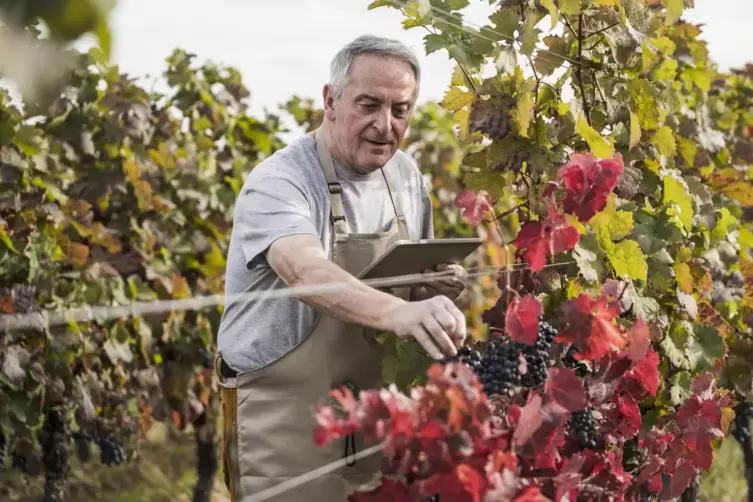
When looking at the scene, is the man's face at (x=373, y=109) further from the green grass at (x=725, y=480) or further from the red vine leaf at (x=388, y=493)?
the green grass at (x=725, y=480)

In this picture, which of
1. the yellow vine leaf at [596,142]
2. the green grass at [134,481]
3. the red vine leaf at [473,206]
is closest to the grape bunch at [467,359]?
the red vine leaf at [473,206]

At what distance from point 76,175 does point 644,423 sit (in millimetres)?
3067

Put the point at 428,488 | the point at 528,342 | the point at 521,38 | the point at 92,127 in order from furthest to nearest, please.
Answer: the point at 92,127
the point at 521,38
the point at 528,342
the point at 428,488

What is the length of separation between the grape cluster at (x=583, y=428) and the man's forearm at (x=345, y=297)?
0.39 meters

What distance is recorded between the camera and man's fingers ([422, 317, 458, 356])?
57.6 inches

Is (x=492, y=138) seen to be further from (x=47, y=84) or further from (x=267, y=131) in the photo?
(x=267, y=131)

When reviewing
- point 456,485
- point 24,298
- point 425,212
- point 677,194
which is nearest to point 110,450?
point 24,298

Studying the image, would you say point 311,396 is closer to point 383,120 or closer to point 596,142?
point 383,120

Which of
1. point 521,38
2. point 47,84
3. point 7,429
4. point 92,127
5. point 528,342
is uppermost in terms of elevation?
point 92,127

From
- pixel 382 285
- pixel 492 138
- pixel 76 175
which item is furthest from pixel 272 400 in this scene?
pixel 76 175

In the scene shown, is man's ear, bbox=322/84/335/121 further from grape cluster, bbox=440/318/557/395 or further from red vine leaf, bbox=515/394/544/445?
red vine leaf, bbox=515/394/544/445

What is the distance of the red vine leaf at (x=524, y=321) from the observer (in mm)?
1440

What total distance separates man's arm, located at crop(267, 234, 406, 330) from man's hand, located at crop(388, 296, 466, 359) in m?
0.06

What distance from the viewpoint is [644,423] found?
2.62 m
